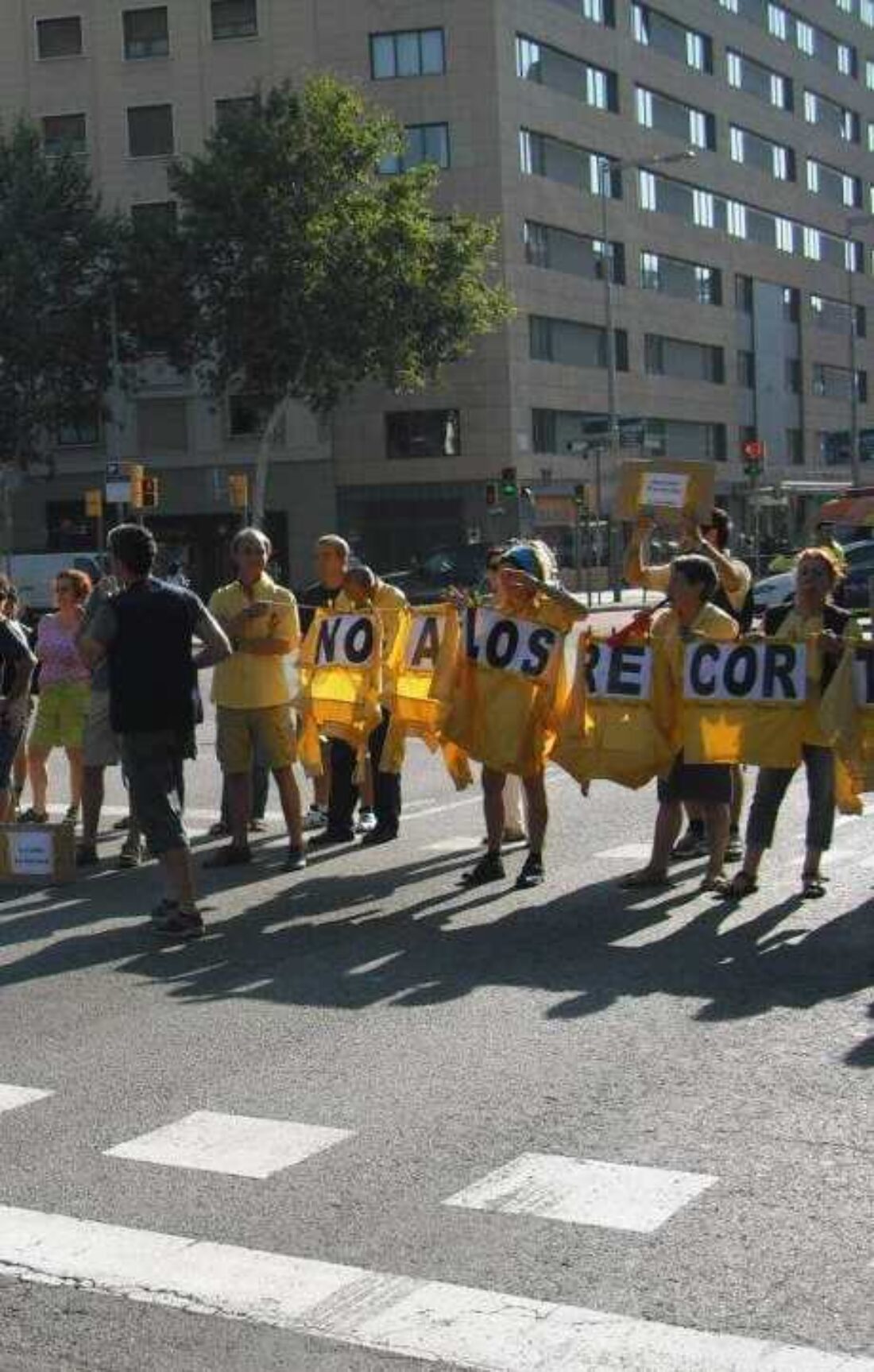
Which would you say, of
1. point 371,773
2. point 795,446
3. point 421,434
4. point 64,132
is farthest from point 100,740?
point 795,446

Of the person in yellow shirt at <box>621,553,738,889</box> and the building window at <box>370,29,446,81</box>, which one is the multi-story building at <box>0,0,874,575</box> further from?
the person in yellow shirt at <box>621,553,738,889</box>

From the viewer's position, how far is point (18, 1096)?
20.4 ft

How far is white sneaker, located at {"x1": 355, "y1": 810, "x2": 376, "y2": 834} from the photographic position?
11784 millimetres

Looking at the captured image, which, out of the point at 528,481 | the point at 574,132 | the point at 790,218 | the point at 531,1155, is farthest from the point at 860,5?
the point at 531,1155

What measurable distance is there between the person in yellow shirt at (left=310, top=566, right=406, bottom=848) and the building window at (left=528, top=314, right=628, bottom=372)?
4671cm

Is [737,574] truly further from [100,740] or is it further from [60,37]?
[60,37]

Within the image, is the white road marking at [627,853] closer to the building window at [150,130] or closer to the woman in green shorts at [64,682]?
the woman in green shorts at [64,682]

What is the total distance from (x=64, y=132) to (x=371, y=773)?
50066mm

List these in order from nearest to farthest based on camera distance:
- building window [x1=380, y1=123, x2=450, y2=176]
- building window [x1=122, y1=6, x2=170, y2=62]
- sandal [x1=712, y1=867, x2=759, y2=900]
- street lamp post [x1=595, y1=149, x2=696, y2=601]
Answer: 1. sandal [x1=712, y1=867, x2=759, y2=900]
2. street lamp post [x1=595, y1=149, x2=696, y2=601]
3. building window [x1=380, y1=123, x2=450, y2=176]
4. building window [x1=122, y1=6, x2=170, y2=62]

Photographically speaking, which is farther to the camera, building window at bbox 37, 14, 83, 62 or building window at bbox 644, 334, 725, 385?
building window at bbox 644, 334, 725, 385

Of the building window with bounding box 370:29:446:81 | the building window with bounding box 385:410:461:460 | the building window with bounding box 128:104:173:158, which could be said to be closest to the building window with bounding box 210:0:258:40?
the building window with bounding box 128:104:173:158

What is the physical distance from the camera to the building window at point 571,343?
57719mm

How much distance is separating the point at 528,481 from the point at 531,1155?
52.2 m

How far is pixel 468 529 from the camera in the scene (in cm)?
5659
